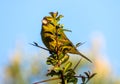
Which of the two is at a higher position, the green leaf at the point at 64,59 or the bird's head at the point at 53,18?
the bird's head at the point at 53,18

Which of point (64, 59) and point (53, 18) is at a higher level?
point (53, 18)

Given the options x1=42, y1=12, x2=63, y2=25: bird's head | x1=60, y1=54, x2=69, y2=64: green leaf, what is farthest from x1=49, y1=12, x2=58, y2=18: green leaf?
x1=60, y1=54, x2=69, y2=64: green leaf

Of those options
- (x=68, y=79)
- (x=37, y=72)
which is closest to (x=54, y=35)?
(x=68, y=79)

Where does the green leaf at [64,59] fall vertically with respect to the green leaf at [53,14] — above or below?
below

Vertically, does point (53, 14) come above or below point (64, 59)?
above

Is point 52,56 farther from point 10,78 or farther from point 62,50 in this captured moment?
point 10,78

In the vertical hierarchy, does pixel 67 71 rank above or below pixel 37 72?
below

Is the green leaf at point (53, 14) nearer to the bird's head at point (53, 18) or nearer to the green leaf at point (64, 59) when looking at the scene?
the bird's head at point (53, 18)

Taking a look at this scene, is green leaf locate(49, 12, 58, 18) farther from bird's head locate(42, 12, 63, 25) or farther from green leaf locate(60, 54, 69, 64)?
green leaf locate(60, 54, 69, 64)

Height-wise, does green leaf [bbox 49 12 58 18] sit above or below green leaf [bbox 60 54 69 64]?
above

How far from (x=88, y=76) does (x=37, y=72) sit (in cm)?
891

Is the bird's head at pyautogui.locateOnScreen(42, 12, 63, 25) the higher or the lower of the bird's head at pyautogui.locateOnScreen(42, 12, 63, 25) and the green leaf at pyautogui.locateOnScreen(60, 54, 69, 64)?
the higher

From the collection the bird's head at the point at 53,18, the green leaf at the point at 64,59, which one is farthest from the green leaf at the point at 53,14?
the green leaf at the point at 64,59

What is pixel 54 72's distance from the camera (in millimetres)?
1303
